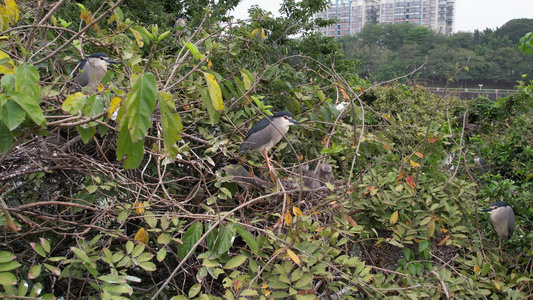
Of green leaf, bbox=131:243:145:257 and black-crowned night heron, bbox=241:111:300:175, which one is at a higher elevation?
black-crowned night heron, bbox=241:111:300:175

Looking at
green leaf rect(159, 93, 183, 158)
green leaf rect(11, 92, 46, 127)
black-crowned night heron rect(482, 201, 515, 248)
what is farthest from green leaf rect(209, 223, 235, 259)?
black-crowned night heron rect(482, 201, 515, 248)

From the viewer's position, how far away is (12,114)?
44.8 inches

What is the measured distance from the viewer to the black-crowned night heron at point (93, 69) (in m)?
2.76

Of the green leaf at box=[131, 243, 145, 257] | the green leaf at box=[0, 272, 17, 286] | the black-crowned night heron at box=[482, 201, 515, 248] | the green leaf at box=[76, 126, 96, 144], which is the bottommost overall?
the black-crowned night heron at box=[482, 201, 515, 248]

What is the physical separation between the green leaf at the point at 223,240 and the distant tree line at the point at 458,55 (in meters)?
28.3

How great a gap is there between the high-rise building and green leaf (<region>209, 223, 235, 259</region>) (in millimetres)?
73514

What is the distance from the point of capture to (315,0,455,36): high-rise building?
7456 centimetres

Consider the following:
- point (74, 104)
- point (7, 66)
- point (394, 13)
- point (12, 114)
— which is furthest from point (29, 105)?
point (394, 13)

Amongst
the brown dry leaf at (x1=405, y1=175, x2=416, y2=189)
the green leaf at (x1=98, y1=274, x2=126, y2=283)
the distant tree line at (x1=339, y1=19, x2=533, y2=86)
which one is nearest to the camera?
the green leaf at (x1=98, y1=274, x2=126, y2=283)

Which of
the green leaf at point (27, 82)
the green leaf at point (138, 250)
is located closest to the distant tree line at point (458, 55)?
the green leaf at point (138, 250)

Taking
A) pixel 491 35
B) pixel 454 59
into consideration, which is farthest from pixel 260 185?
pixel 491 35

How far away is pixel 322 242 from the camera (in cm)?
190

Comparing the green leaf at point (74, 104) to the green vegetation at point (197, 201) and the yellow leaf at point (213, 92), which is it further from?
the yellow leaf at point (213, 92)

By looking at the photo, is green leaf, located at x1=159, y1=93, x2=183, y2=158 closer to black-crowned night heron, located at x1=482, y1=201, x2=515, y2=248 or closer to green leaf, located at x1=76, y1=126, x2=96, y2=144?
green leaf, located at x1=76, y1=126, x2=96, y2=144
